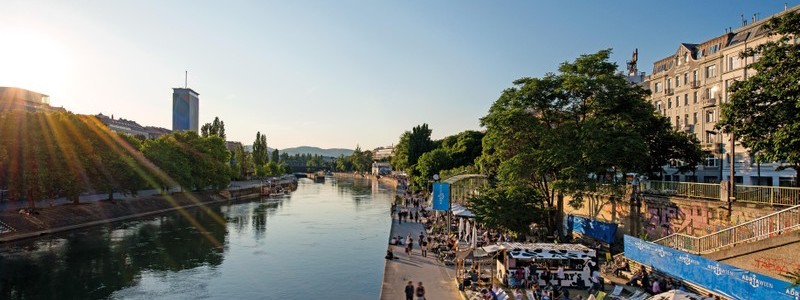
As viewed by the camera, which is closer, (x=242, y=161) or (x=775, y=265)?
(x=775, y=265)

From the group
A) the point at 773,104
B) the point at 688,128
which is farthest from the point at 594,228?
the point at 688,128

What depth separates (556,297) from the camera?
24469 mm

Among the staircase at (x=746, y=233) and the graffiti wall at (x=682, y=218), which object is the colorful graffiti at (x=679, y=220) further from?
the staircase at (x=746, y=233)

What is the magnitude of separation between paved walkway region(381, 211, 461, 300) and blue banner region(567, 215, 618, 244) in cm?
1187

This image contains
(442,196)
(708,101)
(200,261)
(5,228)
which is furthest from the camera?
(708,101)

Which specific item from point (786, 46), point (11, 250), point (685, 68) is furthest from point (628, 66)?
point (11, 250)

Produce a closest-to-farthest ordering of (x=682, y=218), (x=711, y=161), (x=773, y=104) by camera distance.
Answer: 1. (x=773, y=104)
2. (x=682, y=218)
3. (x=711, y=161)

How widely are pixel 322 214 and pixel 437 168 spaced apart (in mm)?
31848

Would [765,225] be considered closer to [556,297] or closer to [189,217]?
[556,297]

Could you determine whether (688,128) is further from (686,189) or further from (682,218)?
(682,218)

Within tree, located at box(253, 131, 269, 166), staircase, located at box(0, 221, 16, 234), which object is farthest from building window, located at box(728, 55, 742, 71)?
tree, located at box(253, 131, 269, 166)

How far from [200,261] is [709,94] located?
53971mm

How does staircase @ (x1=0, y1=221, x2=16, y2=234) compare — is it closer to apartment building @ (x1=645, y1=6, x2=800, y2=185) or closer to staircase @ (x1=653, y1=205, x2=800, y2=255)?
staircase @ (x1=653, y1=205, x2=800, y2=255)

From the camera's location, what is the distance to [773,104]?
22047 millimetres
